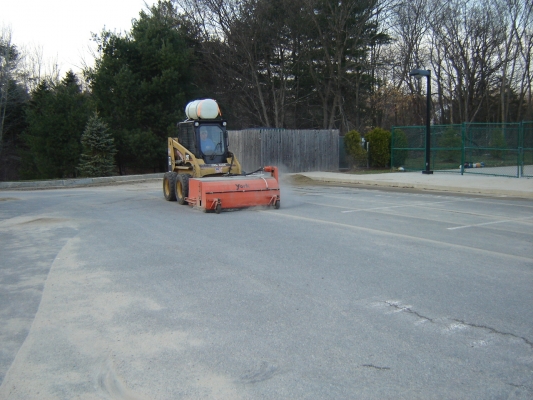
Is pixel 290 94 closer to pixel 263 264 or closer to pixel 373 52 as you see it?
pixel 373 52

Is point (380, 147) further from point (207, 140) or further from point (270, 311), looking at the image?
point (270, 311)

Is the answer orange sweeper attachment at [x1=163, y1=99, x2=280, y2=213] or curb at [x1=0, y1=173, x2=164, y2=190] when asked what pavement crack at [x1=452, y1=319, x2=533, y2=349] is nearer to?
orange sweeper attachment at [x1=163, y1=99, x2=280, y2=213]

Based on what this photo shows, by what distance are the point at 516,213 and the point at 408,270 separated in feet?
23.4

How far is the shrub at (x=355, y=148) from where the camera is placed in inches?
1188

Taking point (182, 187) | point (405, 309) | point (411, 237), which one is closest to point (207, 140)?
point (182, 187)

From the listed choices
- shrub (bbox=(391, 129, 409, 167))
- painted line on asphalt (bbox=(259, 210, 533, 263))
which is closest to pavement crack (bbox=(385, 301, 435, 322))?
painted line on asphalt (bbox=(259, 210, 533, 263))

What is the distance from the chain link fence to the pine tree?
16.9m

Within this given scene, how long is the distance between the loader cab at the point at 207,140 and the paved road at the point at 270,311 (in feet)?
16.6

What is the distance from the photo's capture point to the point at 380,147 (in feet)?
100

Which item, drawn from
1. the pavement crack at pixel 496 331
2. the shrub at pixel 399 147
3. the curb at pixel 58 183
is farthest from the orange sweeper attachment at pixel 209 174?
the shrub at pixel 399 147

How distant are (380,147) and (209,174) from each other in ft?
55.7

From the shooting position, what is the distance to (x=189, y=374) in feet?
14.5

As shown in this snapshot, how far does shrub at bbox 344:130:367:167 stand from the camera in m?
30.2

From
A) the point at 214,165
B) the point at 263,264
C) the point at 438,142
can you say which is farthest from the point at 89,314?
the point at 438,142
